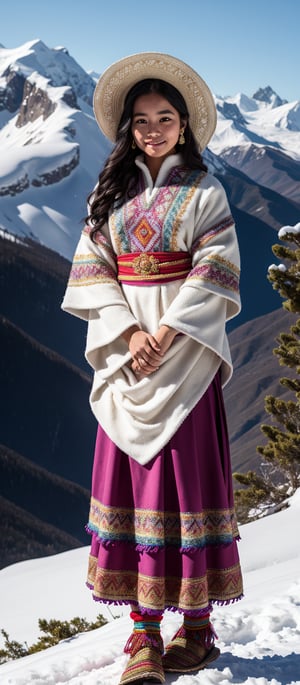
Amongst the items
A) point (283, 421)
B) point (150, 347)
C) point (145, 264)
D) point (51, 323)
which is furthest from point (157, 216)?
point (51, 323)

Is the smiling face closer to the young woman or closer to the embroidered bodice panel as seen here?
the young woman

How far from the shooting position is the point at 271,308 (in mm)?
160250

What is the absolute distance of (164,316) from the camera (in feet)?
9.84

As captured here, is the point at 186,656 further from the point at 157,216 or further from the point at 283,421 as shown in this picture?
the point at 283,421

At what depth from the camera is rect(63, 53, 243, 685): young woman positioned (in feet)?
9.75

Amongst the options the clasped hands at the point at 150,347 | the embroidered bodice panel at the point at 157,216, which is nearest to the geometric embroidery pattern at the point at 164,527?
the clasped hands at the point at 150,347

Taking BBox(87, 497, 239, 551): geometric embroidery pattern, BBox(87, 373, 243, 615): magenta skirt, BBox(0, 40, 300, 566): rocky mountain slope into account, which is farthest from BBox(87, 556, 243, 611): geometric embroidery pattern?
BBox(0, 40, 300, 566): rocky mountain slope

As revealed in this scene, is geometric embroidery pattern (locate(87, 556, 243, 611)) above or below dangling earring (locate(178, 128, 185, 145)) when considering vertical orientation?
below

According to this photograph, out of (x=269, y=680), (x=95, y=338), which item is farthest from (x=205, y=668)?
(x=95, y=338)

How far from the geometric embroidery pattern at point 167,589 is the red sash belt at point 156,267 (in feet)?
3.39

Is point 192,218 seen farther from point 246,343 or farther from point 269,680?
point 246,343

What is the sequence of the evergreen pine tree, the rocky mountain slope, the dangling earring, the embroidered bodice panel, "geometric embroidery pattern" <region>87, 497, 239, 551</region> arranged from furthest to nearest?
the rocky mountain slope < the evergreen pine tree < the dangling earring < the embroidered bodice panel < "geometric embroidery pattern" <region>87, 497, 239, 551</region>

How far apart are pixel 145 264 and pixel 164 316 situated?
0.73 feet

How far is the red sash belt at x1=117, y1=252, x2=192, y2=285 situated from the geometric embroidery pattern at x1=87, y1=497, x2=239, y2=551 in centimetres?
81
